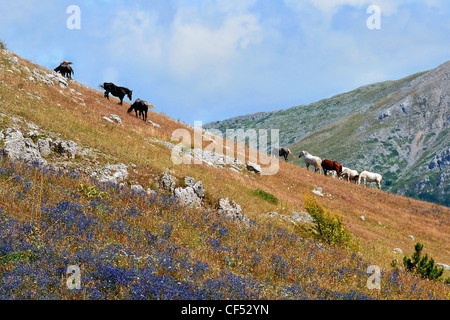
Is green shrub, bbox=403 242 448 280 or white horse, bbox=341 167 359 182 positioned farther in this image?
white horse, bbox=341 167 359 182

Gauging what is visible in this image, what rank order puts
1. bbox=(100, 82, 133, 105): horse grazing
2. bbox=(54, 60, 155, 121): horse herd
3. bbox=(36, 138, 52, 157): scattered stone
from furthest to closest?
bbox=(100, 82, 133, 105): horse grazing → bbox=(54, 60, 155, 121): horse herd → bbox=(36, 138, 52, 157): scattered stone

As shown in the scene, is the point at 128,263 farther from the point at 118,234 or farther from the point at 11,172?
the point at 11,172

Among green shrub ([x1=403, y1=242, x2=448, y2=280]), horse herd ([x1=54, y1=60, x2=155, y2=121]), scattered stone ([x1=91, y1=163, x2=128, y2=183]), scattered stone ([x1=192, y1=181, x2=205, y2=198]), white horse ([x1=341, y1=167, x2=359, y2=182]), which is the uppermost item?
horse herd ([x1=54, y1=60, x2=155, y2=121])

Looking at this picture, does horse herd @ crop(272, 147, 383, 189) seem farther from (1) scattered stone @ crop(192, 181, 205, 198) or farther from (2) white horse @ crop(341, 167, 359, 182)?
(1) scattered stone @ crop(192, 181, 205, 198)

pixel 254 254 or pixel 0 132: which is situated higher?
pixel 0 132

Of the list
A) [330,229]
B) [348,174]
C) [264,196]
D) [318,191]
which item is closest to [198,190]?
[330,229]

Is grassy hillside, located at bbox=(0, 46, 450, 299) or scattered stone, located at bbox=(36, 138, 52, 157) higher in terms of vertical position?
scattered stone, located at bbox=(36, 138, 52, 157)

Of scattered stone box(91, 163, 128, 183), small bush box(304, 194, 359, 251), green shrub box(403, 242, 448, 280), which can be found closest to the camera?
green shrub box(403, 242, 448, 280)

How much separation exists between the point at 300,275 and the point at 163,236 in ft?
10.2

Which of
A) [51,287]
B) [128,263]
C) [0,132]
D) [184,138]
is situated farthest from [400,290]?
[184,138]

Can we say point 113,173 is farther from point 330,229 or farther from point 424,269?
point 424,269

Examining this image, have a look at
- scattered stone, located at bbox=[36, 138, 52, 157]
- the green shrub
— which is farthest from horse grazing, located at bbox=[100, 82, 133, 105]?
the green shrub
